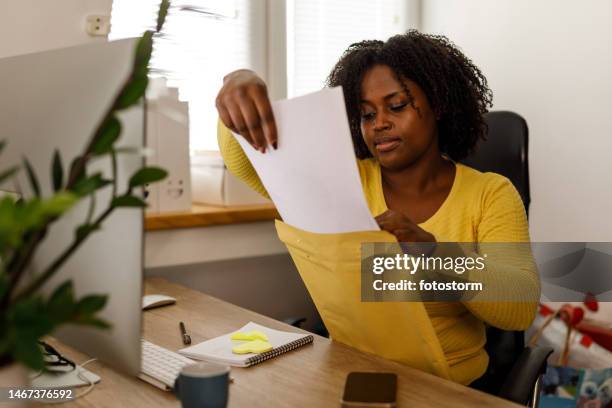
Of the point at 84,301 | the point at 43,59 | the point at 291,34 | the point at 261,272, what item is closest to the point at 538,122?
the point at 291,34

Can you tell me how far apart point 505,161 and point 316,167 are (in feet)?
2.75

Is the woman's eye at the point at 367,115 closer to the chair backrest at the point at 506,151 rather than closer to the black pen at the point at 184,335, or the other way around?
the chair backrest at the point at 506,151

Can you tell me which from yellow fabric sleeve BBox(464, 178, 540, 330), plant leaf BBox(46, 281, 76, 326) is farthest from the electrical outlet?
plant leaf BBox(46, 281, 76, 326)

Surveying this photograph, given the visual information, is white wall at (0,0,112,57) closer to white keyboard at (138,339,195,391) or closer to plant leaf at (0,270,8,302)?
white keyboard at (138,339,195,391)

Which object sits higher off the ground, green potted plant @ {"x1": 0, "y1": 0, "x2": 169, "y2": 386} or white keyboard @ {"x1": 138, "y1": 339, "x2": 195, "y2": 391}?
green potted plant @ {"x1": 0, "y1": 0, "x2": 169, "y2": 386}

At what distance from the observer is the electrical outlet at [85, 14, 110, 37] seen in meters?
1.88

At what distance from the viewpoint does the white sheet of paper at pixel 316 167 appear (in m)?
0.75

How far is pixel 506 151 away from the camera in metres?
1.53

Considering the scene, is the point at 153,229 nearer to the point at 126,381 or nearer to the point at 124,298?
the point at 126,381

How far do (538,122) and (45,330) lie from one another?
210cm

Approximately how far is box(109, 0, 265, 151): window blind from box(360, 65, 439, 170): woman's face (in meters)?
0.95

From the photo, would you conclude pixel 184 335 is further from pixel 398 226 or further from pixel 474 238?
pixel 474 238

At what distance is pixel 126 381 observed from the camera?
3.12ft

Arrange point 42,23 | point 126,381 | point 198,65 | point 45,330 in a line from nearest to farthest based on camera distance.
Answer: point 45,330, point 126,381, point 42,23, point 198,65
